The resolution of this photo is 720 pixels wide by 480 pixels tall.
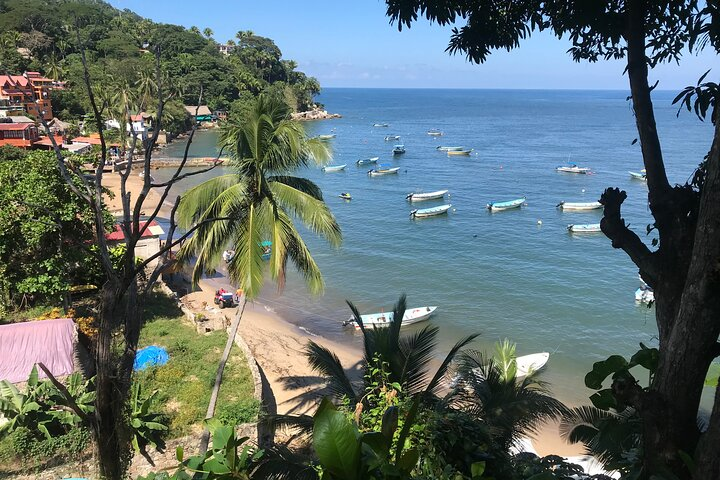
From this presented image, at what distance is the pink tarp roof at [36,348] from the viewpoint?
33.8 ft

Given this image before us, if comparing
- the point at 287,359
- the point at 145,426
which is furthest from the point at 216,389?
the point at 287,359

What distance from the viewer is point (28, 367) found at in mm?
10367

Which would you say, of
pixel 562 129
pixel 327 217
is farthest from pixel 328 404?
pixel 562 129

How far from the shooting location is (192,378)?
1153 cm

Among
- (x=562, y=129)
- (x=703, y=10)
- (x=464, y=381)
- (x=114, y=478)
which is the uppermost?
(x=562, y=129)

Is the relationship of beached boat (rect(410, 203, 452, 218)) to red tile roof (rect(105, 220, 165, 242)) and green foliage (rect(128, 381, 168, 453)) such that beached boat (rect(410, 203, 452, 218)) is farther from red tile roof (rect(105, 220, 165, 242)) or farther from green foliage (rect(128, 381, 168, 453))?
green foliage (rect(128, 381, 168, 453))

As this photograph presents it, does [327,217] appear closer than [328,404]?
No

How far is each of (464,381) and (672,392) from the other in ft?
14.2

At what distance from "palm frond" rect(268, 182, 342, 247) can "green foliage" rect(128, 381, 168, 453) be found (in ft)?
14.5

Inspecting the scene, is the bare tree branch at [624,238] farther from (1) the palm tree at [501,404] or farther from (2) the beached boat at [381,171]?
(2) the beached boat at [381,171]

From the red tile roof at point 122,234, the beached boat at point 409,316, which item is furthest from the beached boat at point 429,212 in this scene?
the red tile roof at point 122,234

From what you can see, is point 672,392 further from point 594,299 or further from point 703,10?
point 594,299

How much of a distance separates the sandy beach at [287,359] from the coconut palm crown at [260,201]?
11.9 feet

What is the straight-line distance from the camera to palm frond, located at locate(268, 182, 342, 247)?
907 cm
